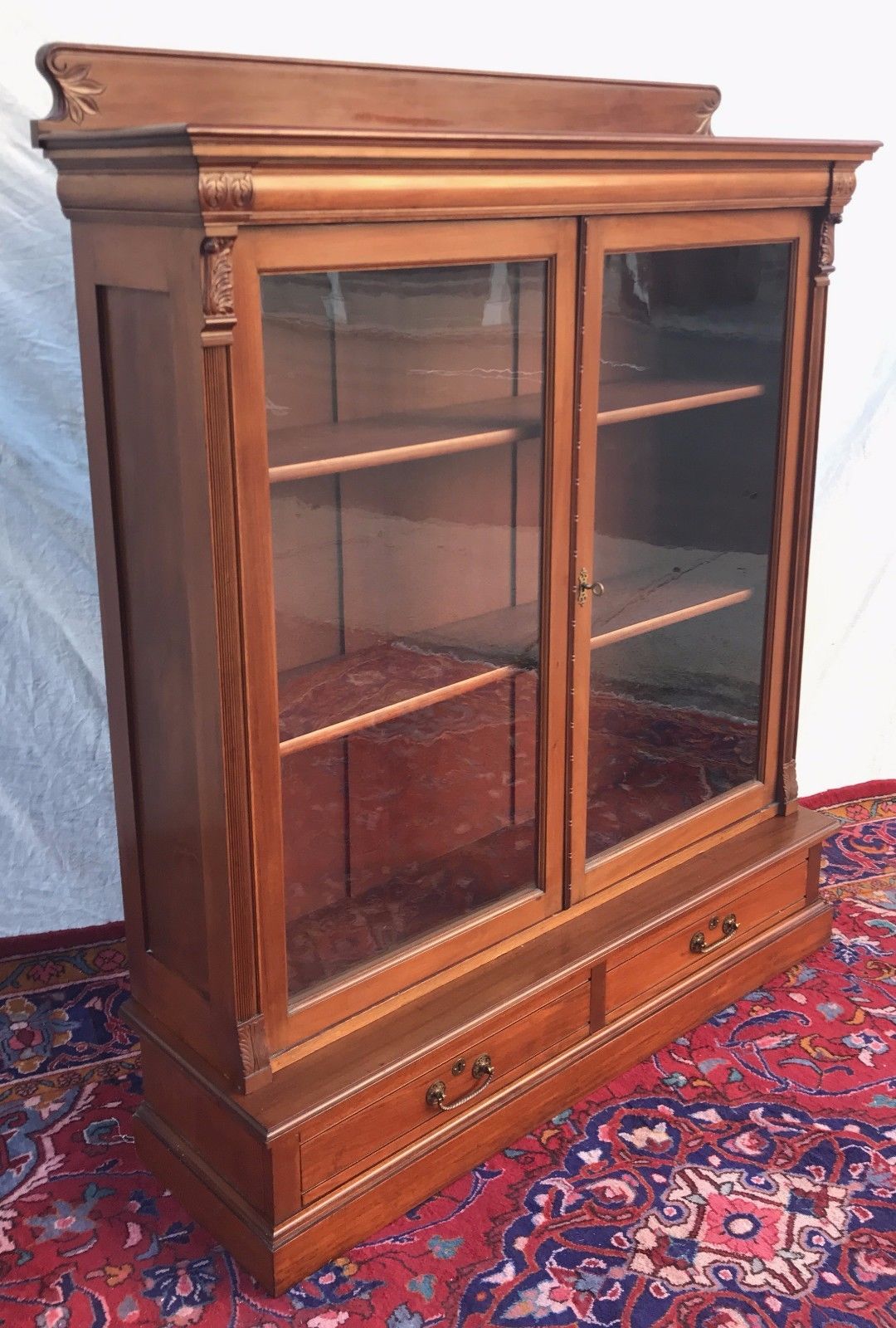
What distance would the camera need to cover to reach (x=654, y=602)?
1.79 meters

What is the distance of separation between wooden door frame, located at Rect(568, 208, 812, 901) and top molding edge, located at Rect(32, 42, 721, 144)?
0.41 ft

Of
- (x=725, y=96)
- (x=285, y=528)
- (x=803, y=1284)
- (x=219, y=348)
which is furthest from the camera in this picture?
(x=725, y=96)

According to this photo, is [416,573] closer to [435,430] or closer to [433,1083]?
[435,430]

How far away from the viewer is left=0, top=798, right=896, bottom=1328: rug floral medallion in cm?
142

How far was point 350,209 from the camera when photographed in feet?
4.05

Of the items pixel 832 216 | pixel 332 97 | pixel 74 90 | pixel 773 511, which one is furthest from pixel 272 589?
pixel 832 216

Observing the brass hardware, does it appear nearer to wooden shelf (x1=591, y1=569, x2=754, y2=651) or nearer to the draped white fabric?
wooden shelf (x1=591, y1=569, x2=754, y2=651)

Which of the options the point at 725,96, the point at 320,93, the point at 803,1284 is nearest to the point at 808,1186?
Answer: the point at 803,1284

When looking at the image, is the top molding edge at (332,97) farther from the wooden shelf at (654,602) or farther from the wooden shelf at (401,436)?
the wooden shelf at (654,602)

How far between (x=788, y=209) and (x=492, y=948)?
3.24 ft

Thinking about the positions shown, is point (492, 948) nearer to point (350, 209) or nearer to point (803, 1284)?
point (803, 1284)

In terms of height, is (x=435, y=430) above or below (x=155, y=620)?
above

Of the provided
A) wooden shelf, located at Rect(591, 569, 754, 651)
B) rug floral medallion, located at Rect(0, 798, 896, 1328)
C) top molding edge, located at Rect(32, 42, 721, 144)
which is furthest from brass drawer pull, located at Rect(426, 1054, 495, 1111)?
top molding edge, located at Rect(32, 42, 721, 144)

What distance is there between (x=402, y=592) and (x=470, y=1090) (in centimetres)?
58
